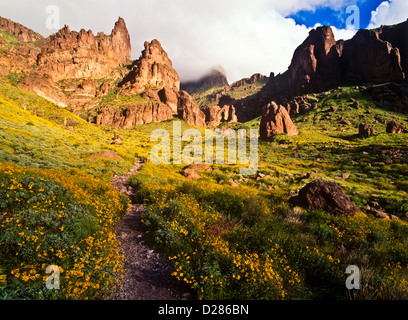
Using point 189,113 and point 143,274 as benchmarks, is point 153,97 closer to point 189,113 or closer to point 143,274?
point 189,113

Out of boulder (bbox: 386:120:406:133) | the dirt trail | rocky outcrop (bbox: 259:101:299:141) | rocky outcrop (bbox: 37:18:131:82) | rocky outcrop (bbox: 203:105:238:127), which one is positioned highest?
rocky outcrop (bbox: 37:18:131:82)

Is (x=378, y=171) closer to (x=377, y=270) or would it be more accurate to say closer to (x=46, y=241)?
(x=377, y=270)

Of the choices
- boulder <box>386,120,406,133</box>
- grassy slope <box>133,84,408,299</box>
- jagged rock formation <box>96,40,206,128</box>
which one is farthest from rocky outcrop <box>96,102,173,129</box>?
boulder <box>386,120,406,133</box>

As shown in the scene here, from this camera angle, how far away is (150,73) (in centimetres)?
16788

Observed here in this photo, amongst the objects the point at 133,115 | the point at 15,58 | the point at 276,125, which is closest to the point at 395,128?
the point at 276,125

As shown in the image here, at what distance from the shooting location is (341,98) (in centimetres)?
10569

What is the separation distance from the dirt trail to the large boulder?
9.11 m

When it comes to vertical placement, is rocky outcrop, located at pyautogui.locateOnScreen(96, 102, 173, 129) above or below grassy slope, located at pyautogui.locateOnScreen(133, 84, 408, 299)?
above

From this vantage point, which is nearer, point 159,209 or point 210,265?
point 210,265

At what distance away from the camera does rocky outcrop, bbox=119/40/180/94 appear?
6171 inches

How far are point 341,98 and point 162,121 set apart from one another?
391 feet

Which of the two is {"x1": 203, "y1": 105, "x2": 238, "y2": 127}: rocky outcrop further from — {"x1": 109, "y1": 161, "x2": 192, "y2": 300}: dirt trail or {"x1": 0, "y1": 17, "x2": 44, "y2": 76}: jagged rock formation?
{"x1": 109, "y1": 161, "x2": 192, "y2": 300}: dirt trail

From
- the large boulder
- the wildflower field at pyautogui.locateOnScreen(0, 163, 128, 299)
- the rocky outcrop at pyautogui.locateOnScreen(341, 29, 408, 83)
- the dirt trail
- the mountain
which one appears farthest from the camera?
the mountain
